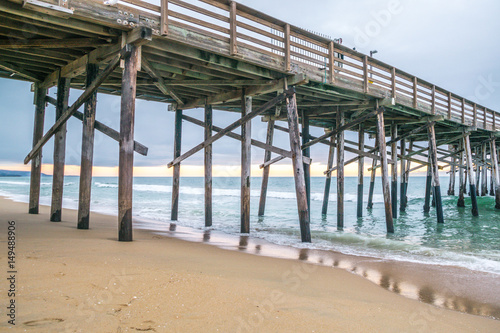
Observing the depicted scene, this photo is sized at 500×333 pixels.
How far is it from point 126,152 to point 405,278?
5015mm

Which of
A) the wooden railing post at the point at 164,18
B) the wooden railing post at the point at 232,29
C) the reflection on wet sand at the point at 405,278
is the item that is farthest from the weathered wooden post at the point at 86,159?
the reflection on wet sand at the point at 405,278

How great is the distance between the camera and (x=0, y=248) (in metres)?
4.13

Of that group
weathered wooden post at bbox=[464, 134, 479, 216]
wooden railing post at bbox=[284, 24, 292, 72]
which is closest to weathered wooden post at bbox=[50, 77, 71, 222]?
wooden railing post at bbox=[284, 24, 292, 72]

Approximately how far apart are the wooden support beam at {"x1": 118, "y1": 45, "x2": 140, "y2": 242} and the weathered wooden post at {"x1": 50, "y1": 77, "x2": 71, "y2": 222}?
2997mm

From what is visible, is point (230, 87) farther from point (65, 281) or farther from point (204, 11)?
point (65, 281)

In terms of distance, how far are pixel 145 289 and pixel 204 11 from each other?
212 inches

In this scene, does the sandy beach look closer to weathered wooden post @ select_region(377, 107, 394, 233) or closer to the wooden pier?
the wooden pier

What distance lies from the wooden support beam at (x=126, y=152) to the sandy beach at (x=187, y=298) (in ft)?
2.41

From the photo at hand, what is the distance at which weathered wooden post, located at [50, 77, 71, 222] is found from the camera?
7.61 meters

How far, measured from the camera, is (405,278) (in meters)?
5.18

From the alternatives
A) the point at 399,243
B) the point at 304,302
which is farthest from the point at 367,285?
the point at 399,243

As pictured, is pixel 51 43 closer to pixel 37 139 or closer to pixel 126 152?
pixel 126 152

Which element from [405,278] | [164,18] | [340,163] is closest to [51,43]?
[164,18]

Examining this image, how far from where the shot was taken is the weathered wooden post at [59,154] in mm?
7609
